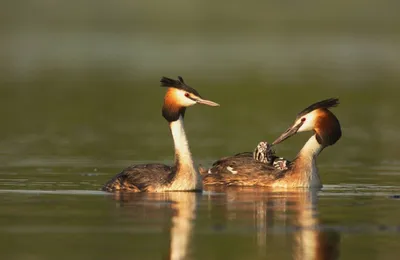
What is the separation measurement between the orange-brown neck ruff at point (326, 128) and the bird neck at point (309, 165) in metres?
0.14

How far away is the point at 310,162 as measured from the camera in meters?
24.8

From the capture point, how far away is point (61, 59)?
254ft

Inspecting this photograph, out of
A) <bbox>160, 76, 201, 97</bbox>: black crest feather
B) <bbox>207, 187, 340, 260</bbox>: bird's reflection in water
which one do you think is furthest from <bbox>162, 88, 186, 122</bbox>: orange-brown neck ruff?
<bbox>207, 187, 340, 260</bbox>: bird's reflection in water

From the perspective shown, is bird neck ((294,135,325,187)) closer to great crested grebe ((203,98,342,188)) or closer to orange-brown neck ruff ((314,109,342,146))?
great crested grebe ((203,98,342,188))

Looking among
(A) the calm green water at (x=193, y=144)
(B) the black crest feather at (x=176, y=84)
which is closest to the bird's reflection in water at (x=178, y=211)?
(A) the calm green water at (x=193, y=144)

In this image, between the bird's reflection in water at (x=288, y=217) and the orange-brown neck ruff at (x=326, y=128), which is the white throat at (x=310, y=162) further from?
the bird's reflection in water at (x=288, y=217)

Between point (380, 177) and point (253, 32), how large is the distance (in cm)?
9363

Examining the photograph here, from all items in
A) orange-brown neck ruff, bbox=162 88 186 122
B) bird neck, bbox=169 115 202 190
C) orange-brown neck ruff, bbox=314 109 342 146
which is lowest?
bird neck, bbox=169 115 202 190

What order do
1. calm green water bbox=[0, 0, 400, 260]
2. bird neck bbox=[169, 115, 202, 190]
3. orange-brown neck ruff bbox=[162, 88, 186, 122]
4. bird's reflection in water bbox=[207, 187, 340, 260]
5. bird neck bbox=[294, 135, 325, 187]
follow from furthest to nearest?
1. bird neck bbox=[294, 135, 325, 187]
2. orange-brown neck ruff bbox=[162, 88, 186, 122]
3. bird neck bbox=[169, 115, 202, 190]
4. calm green water bbox=[0, 0, 400, 260]
5. bird's reflection in water bbox=[207, 187, 340, 260]

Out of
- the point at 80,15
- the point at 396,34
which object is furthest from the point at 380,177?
the point at 80,15

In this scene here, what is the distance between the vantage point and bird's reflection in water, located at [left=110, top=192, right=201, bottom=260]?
18.0m

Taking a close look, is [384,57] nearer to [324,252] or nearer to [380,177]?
[380,177]

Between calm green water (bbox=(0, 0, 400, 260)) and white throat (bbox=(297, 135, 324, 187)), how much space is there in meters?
0.65

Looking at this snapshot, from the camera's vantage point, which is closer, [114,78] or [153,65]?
[114,78]
